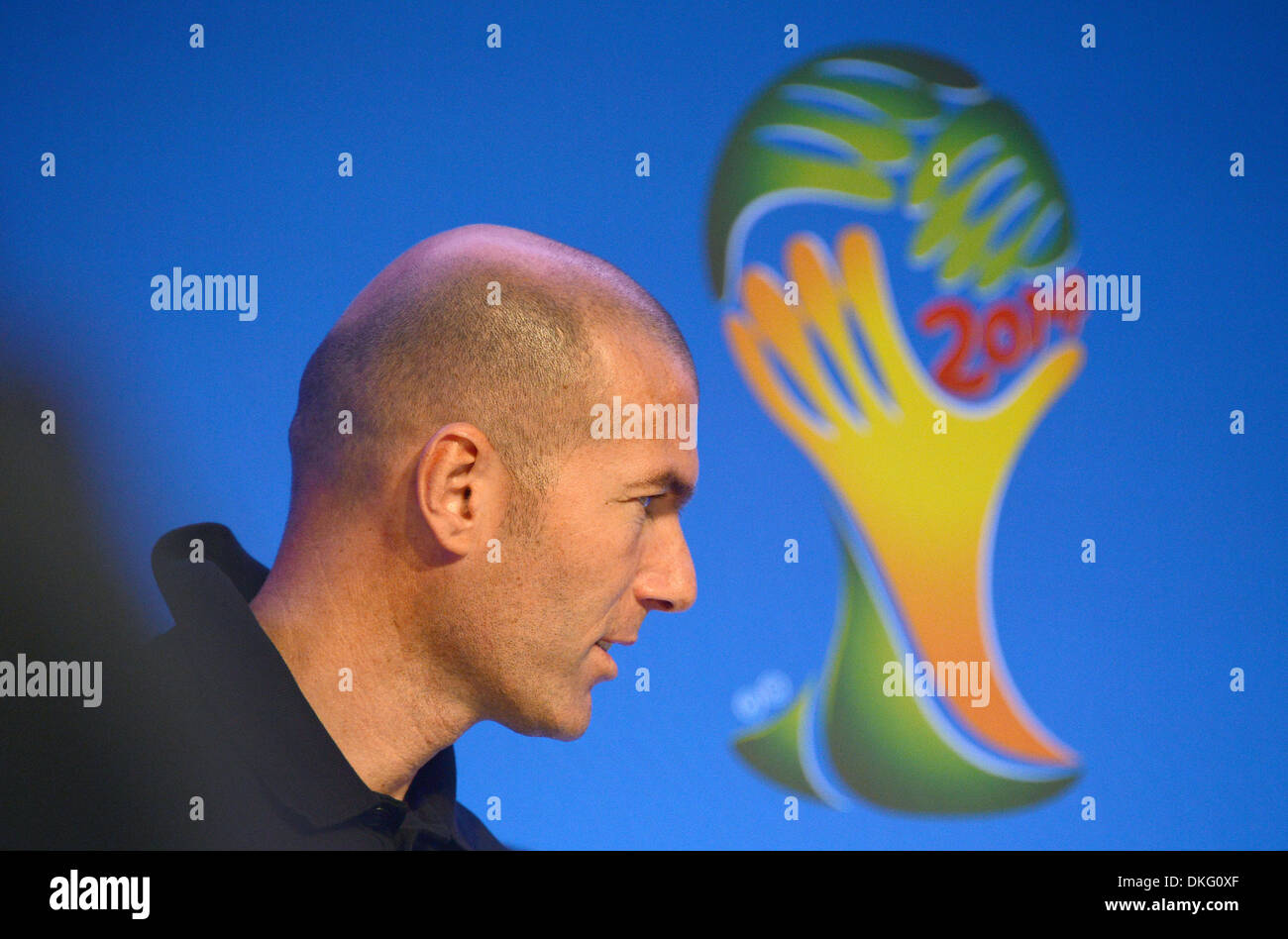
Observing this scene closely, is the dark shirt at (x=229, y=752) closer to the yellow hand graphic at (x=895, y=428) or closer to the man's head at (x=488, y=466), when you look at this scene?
the man's head at (x=488, y=466)

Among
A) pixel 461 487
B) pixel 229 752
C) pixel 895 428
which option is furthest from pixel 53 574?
pixel 895 428

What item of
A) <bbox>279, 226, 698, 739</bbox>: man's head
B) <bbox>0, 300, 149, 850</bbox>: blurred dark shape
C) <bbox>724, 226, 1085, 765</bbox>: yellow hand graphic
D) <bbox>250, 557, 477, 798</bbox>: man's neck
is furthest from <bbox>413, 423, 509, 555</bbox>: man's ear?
<bbox>724, 226, 1085, 765</bbox>: yellow hand graphic

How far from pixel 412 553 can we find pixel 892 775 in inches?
52.2

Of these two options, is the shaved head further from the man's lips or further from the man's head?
the man's lips

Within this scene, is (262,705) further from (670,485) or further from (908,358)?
(908,358)

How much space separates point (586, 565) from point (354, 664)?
0.41 metres

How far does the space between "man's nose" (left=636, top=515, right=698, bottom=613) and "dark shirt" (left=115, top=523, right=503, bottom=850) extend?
0.54m

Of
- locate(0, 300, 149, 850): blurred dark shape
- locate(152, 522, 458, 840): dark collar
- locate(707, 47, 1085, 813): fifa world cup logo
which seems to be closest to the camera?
locate(152, 522, 458, 840): dark collar

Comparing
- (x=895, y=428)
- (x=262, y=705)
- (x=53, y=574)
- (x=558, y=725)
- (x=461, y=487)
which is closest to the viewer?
(x=262, y=705)

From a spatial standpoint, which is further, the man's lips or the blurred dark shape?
the blurred dark shape

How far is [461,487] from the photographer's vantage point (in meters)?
1.99

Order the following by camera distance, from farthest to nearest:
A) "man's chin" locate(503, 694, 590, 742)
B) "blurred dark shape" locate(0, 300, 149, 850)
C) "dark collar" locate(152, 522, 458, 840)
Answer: "blurred dark shape" locate(0, 300, 149, 850) → "man's chin" locate(503, 694, 590, 742) → "dark collar" locate(152, 522, 458, 840)

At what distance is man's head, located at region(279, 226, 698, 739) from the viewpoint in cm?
198
